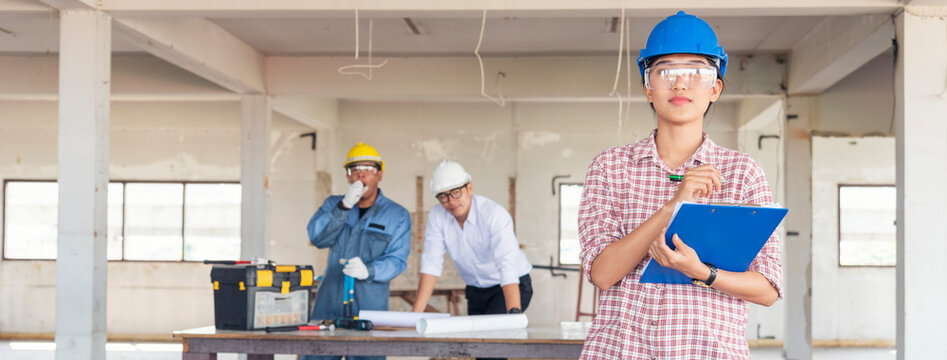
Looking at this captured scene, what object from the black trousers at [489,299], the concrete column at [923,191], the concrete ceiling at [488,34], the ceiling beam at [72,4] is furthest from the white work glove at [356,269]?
the concrete column at [923,191]

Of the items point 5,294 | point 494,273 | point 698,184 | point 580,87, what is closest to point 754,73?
point 580,87

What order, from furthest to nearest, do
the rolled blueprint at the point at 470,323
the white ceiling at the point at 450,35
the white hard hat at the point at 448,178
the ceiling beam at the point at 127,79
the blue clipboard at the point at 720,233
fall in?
the ceiling beam at the point at 127,79 → the white ceiling at the point at 450,35 → the white hard hat at the point at 448,178 → the rolled blueprint at the point at 470,323 → the blue clipboard at the point at 720,233

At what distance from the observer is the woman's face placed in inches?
58.4

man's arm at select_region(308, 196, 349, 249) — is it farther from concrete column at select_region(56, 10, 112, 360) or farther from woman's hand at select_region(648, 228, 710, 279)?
woman's hand at select_region(648, 228, 710, 279)

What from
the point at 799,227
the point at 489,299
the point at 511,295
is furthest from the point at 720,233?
the point at 799,227

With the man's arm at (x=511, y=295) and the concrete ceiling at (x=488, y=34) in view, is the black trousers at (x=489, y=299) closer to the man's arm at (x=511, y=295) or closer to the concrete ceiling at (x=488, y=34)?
the man's arm at (x=511, y=295)

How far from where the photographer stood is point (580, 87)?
765 cm

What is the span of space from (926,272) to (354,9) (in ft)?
10.8

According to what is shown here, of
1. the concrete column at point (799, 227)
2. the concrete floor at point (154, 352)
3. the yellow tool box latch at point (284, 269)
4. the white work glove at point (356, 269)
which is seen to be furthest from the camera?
the concrete floor at point (154, 352)

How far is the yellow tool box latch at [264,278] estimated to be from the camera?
3.82 m

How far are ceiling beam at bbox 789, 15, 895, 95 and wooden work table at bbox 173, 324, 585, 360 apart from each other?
2705 millimetres

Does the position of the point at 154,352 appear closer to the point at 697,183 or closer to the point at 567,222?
the point at 567,222

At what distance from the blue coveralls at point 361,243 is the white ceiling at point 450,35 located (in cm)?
209

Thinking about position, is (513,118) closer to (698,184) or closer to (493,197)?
(493,197)
